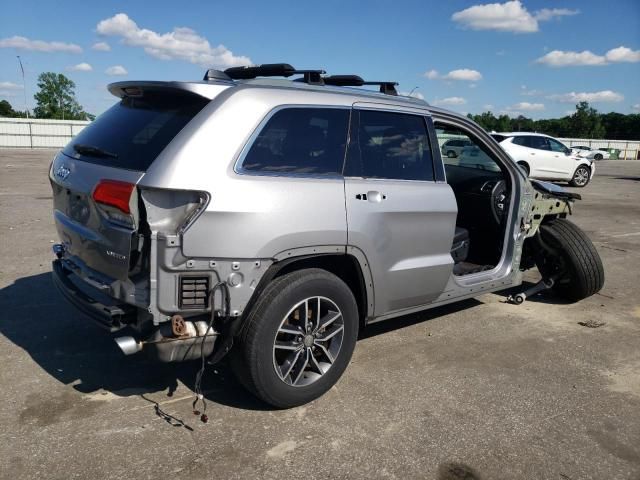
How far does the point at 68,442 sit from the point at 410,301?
7.80ft

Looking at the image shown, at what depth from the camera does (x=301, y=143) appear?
131 inches

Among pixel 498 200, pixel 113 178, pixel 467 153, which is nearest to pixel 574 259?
pixel 498 200

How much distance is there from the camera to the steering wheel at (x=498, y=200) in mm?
5172

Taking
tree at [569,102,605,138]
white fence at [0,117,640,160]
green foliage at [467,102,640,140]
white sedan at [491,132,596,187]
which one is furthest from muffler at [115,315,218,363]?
tree at [569,102,605,138]

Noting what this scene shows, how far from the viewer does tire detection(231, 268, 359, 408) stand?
3059mm

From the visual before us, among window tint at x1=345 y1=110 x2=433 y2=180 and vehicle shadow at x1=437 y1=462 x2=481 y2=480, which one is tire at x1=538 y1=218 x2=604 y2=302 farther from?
vehicle shadow at x1=437 y1=462 x2=481 y2=480

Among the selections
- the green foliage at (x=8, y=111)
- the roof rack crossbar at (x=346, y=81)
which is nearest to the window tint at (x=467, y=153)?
the roof rack crossbar at (x=346, y=81)

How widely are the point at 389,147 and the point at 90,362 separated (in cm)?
263

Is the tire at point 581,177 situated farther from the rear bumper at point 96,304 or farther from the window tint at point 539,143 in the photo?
the rear bumper at point 96,304

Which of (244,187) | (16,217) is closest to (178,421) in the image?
(244,187)

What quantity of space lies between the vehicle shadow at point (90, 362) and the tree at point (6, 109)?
9570cm

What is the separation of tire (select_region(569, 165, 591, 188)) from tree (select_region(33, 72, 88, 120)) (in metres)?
91.8

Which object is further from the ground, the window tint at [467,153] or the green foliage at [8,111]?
the green foliage at [8,111]

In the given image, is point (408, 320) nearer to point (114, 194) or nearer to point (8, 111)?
point (114, 194)
